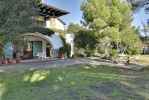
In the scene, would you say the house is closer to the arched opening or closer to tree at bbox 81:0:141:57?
the arched opening

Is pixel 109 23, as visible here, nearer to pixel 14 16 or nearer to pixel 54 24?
pixel 54 24

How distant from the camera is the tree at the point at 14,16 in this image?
1666cm

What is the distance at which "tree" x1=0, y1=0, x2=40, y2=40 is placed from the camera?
16656mm

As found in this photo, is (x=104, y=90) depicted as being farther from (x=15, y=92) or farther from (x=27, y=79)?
(x=27, y=79)

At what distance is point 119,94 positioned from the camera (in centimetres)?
1268

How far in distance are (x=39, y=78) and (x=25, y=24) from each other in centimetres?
417

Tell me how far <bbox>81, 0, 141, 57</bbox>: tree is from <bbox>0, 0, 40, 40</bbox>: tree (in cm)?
2590

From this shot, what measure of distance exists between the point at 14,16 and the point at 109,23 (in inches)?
1160

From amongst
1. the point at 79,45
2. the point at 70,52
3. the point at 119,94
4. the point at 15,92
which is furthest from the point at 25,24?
the point at 79,45

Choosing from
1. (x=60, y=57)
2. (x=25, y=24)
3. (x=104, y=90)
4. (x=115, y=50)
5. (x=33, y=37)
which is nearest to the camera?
(x=104, y=90)

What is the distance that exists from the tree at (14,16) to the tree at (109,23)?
25904 mm

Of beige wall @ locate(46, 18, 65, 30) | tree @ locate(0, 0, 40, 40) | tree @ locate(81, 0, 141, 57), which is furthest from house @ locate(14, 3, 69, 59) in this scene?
tree @ locate(0, 0, 40, 40)

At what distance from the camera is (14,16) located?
1683 centimetres

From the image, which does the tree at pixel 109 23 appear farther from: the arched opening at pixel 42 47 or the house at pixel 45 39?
the arched opening at pixel 42 47
